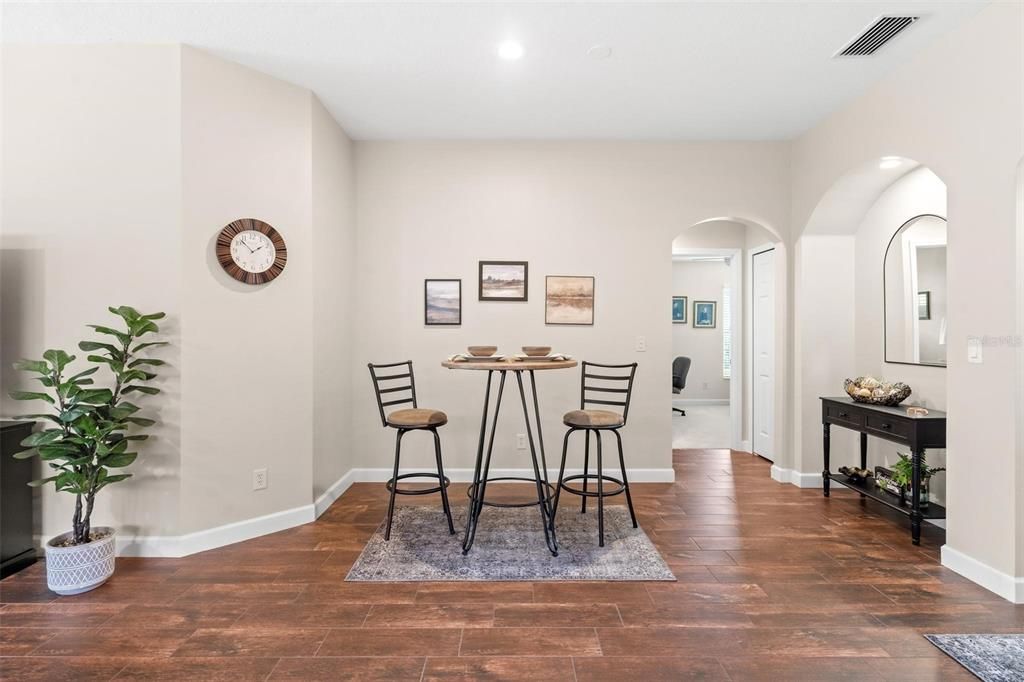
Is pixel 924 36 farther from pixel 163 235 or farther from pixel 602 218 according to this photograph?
pixel 163 235

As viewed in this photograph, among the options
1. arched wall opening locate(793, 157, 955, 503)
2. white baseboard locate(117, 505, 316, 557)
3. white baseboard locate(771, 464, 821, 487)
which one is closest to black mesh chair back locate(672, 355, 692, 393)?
white baseboard locate(771, 464, 821, 487)

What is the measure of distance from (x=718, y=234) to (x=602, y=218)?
6.09 feet

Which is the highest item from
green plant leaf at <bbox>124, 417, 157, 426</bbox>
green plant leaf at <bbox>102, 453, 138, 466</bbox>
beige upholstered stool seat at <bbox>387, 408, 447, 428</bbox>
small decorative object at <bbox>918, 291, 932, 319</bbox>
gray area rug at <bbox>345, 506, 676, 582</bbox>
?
small decorative object at <bbox>918, 291, 932, 319</bbox>

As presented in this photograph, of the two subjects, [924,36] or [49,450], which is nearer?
[49,450]

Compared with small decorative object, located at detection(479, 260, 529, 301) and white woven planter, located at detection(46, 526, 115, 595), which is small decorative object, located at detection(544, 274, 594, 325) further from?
white woven planter, located at detection(46, 526, 115, 595)

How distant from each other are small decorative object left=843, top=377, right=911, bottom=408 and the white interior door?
1.04 metres

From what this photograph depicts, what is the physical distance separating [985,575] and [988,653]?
0.70m

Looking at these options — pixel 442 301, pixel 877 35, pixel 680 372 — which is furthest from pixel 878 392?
pixel 680 372

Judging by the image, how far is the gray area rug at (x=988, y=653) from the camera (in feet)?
6.19

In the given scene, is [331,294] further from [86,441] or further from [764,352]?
[764,352]

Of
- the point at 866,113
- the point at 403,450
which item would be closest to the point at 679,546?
the point at 403,450

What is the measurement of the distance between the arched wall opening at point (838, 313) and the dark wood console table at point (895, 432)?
24 centimetres

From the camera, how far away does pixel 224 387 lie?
3049 mm

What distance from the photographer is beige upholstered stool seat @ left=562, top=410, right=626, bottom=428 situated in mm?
3055
